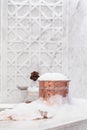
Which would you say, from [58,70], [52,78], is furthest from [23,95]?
[58,70]

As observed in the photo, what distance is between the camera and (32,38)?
4184 millimetres

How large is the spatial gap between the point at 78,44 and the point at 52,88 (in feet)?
8.49

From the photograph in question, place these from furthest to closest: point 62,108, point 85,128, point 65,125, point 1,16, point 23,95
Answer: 1. point 1,16
2. point 23,95
3. point 62,108
4. point 85,128
5. point 65,125

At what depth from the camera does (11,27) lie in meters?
4.16

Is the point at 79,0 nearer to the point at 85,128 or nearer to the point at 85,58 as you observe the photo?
the point at 85,58

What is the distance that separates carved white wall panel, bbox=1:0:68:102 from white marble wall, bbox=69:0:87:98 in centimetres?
10

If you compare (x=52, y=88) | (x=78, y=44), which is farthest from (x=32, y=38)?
(x=52, y=88)

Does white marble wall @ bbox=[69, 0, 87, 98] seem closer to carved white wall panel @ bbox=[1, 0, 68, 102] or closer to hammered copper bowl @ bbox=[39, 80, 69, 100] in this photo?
carved white wall panel @ bbox=[1, 0, 68, 102]

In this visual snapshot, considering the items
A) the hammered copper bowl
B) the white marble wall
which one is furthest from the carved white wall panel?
the hammered copper bowl

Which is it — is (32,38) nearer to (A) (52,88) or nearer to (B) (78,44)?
(B) (78,44)

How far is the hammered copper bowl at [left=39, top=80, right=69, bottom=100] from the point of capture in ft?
5.55

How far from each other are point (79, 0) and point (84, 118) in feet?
9.87

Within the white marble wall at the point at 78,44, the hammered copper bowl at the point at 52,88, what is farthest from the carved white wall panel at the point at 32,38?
the hammered copper bowl at the point at 52,88

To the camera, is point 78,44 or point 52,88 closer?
point 52,88
